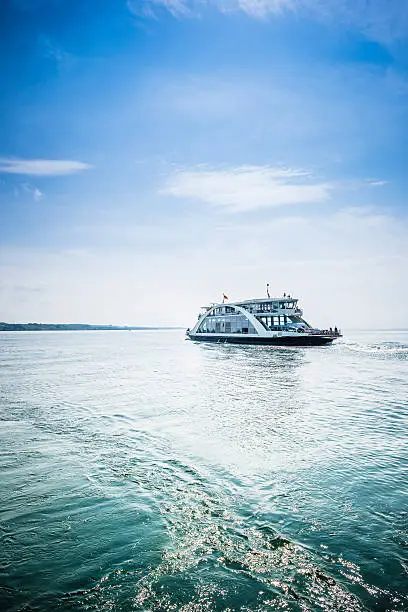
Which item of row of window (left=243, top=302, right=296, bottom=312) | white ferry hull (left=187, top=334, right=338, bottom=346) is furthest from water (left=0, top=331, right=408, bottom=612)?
row of window (left=243, top=302, right=296, bottom=312)

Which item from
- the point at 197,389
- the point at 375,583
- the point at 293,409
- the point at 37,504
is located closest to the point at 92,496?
the point at 37,504

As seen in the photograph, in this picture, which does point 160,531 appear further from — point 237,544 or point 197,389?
point 197,389

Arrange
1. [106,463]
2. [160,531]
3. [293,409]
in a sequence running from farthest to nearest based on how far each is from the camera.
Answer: [293,409], [106,463], [160,531]

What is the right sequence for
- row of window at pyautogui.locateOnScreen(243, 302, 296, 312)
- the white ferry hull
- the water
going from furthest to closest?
row of window at pyautogui.locateOnScreen(243, 302, 296, 312) → the white ferry hull → the water

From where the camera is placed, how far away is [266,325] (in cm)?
7706

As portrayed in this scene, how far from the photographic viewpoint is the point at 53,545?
22.0ft

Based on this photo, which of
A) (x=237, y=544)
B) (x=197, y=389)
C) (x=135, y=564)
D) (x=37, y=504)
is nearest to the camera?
(x=135, y=564)

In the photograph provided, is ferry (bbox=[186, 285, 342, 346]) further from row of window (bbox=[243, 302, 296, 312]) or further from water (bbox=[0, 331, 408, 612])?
water (bbox=[0, 331, 408, 612])

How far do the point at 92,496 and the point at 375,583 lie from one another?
6352mm

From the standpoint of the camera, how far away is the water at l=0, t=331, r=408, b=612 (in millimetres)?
5453

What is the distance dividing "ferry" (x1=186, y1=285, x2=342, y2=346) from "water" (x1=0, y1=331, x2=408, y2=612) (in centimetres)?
5238

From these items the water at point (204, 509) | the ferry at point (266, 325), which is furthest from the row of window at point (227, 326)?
the water at point (204, 509)

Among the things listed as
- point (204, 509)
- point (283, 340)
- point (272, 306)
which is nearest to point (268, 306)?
point (272, 306)

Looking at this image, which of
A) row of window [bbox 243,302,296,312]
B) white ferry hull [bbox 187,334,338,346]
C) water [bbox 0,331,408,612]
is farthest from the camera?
row of window [bbox 243,302,296,312]
